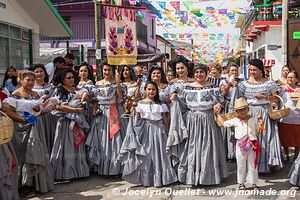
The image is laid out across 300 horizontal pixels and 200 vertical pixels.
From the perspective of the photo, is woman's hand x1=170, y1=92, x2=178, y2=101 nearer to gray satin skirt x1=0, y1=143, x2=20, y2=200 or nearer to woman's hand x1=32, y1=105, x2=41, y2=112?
woman's hand x1=32, y1=105, x2=41, y2=112

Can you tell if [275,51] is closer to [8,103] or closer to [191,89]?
[191,89]

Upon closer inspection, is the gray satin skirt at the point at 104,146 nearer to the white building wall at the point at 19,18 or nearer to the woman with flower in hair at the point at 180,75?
the woman with flower in hair at the point at 180,75

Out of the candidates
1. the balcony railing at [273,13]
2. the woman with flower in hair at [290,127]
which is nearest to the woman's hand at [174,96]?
the woman with flower in hair at [290,127]

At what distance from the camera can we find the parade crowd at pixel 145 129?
4.80m

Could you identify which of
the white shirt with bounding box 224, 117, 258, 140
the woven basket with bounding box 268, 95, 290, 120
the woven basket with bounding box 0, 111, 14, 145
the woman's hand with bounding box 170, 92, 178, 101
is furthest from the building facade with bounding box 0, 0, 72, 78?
the woven basket with bounding box 268, 95, 290, 120

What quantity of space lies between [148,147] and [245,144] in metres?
1.34

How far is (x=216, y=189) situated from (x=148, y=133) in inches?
46.7

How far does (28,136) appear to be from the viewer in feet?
16.0

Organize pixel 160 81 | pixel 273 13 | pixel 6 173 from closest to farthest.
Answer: pixel 6 173
pixel 160 81
pixel 273 13

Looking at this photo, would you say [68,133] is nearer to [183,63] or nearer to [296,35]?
[183,63]

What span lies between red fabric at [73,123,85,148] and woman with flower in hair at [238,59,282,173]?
249cm

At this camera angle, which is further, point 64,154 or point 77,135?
point 77,135

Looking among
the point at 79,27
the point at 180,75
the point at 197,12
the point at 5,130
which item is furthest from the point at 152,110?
the point at 79,27

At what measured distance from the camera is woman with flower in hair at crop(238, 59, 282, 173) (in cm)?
535
